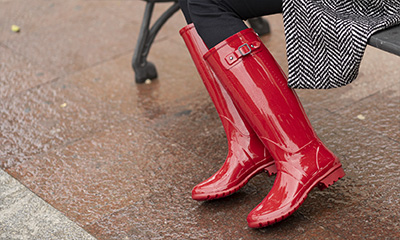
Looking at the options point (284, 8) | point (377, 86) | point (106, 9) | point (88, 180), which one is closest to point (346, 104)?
point (377, 86)

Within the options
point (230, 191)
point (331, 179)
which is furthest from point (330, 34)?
point (230, 191)

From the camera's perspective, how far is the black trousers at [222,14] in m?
1.94

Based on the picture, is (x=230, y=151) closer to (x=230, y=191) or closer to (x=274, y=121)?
(x=230, y=191)

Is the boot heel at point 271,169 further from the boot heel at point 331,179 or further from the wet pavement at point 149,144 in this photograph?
the boot heel at point 331,179

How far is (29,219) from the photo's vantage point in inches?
84.7

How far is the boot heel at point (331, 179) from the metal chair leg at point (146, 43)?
149cm

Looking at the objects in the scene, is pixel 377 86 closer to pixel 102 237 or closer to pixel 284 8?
pixel 284 8

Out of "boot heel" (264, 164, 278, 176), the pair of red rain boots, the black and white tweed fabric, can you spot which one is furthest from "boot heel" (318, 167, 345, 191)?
the black and white tweed fabric

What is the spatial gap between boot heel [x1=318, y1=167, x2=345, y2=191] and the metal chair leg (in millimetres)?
1491

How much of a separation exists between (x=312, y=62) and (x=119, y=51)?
1977 mm

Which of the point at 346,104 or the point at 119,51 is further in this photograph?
the point at 119,51

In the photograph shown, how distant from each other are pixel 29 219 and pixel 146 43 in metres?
1.34

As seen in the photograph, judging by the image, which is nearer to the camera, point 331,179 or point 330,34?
point 330,34

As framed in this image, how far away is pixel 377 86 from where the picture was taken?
286cm
